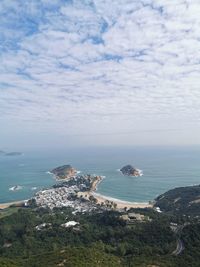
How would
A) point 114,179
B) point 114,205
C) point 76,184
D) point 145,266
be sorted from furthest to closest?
point 114,179, point 76,184, point 114,205, point 145,266

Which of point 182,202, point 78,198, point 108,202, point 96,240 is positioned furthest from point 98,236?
point 78,198

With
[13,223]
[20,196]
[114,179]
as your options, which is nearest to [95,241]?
[13,223]

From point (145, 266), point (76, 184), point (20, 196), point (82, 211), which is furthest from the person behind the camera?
point (76, 184)

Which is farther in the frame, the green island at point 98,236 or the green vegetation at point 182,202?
the green vegetation at point 182,202

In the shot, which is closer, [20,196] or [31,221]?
[31,221]

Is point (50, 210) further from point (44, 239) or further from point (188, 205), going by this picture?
point (188, 205)

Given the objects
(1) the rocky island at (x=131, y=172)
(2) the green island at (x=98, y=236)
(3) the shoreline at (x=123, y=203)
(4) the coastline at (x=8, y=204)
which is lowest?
(4) the coastline at (x=8, y=204)

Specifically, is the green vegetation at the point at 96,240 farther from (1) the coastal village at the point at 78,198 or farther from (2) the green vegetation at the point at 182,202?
(1) the coastal village at the point at 78,198

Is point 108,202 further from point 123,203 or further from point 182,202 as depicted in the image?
point 182,202

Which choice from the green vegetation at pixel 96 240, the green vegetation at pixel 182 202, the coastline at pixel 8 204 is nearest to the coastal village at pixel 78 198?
the coastline at pixel 8 204
